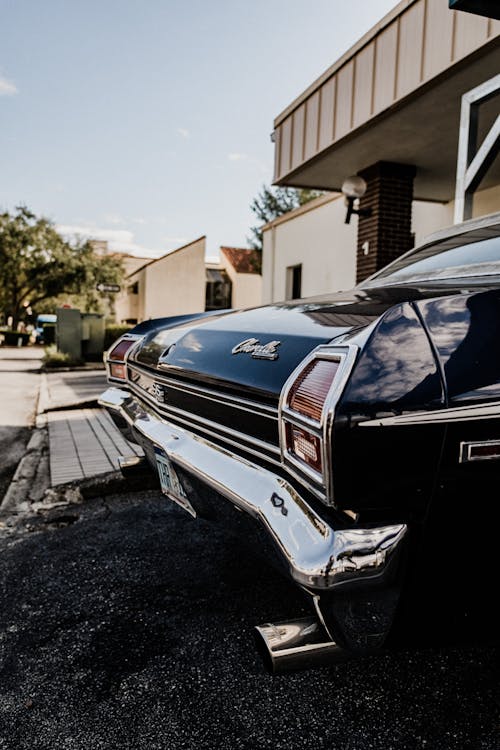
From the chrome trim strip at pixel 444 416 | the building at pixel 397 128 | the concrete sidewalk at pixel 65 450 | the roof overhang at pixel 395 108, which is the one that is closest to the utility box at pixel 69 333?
the concrete sidewalk at pixel 65 450

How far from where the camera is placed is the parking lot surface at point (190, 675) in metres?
1.49

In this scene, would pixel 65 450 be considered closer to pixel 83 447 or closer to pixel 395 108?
pixel 83 447

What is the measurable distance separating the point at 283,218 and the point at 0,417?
7.39m

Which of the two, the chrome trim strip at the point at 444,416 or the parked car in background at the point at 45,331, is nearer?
the chrome trim strip at the point at 444,416

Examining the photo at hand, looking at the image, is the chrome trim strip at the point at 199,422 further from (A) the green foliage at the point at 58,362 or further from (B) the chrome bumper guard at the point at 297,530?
(A) the green foliage at the point at 58,362

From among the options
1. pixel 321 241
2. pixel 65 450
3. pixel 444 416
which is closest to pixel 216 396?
pixel 444 416

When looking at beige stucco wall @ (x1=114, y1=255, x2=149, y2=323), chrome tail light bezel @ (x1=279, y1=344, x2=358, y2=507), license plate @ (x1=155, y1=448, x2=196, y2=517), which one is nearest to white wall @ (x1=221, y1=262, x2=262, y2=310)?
beige stucco wall @ (x1=114, y1=255, x2=149, y2=323)

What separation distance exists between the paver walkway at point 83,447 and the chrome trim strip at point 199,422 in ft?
5.02

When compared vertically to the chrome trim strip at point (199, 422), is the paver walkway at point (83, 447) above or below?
below

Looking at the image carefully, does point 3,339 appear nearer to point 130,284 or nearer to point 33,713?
point 130,284

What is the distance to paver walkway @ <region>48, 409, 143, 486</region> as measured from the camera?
399 centimetres

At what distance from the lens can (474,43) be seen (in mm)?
4117

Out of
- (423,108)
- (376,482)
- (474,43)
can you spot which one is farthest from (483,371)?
(423,108)

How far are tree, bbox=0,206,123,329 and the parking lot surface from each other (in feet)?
105
